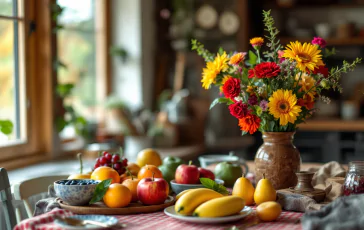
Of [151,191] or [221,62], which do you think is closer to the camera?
[151,191]

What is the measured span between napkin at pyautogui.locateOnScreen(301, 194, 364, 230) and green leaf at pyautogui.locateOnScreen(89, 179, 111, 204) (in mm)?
616

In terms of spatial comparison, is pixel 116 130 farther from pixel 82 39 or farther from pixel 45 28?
pixel 45 28

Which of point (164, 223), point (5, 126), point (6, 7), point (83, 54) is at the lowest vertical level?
point (164, 223)

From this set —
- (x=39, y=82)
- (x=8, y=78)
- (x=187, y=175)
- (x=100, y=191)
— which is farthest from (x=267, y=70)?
(x=39, y=82)

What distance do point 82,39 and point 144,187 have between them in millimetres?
2561

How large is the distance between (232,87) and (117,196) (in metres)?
0.53

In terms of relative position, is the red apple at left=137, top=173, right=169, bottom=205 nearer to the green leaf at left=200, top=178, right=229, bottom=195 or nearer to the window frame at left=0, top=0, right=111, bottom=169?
the green leaf at left=200, top=178, right=229, bottom=195

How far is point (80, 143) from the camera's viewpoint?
12.9ft

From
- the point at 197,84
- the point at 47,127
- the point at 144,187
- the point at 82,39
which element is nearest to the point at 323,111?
the point at 197,84

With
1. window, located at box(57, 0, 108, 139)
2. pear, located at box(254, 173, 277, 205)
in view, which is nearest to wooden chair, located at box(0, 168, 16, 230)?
pear, located at box(254, 173, 277, 205)

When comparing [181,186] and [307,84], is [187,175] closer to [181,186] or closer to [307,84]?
[181,186]

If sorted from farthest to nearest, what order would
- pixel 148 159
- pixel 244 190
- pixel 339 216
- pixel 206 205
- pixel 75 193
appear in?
pixel 148 159
pixel 244 190
pixel 75 193
pixel 206 205
pixel 339 216

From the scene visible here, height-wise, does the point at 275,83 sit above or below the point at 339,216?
above

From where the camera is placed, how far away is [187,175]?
6.37 feet
